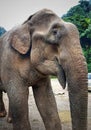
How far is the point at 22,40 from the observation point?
180cm

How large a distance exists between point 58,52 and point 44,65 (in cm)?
16

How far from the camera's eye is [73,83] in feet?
4.75

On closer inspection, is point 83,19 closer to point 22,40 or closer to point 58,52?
point 22,40

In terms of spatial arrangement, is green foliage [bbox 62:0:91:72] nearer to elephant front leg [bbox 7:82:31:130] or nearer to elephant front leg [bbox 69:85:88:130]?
elephant front leg [bbox 7:82:31:130]

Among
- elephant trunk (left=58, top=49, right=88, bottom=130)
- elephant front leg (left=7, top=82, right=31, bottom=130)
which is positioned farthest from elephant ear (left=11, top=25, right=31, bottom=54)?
elephant trunk (left=58, top=49, right=88, bottom=130)

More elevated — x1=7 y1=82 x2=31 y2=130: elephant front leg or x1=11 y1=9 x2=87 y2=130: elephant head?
x1=11 y1=9 x2=87 y2=130: elephant head

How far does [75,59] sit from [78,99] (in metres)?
0.19

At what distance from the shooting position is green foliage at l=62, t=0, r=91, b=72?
10005 mm

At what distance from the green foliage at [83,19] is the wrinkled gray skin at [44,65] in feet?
25.3

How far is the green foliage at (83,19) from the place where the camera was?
10.0 meters

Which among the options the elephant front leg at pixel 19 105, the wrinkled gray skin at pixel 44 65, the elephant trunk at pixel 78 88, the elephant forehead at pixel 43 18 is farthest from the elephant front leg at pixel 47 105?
the elephant trunk at pixel 78 88

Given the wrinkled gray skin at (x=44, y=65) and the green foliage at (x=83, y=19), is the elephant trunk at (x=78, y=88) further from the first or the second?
the green foliage at (x=83, y=19)

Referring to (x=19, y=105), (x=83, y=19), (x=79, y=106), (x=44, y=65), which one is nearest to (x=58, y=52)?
(x=44, y=65)

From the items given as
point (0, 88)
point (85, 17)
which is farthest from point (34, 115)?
point (85, 17)
